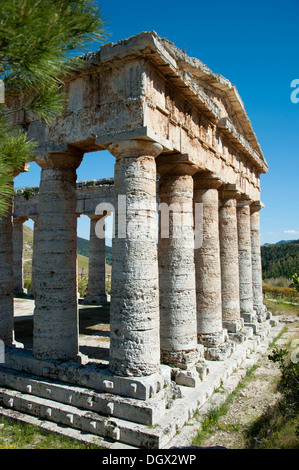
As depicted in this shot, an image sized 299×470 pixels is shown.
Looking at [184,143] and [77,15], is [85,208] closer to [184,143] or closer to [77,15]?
[184,143]

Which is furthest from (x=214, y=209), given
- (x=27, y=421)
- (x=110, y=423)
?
(x=27, y=421)

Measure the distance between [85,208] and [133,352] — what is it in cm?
1381

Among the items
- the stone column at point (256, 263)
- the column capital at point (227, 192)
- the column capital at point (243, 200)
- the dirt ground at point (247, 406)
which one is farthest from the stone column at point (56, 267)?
the stone column at point (256, 263)

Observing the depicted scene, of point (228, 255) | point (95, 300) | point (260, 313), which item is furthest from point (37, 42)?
point (95, 300)

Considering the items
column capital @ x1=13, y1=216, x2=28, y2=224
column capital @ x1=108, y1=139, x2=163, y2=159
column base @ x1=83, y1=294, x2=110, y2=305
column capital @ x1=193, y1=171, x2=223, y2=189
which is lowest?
column base @ x1=83, y1=294, x2=110, y2=305

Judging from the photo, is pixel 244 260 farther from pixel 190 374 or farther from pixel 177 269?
pixel 190 374

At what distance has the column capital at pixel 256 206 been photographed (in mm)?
17625

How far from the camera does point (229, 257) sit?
13.4 m

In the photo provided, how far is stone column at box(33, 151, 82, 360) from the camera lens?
841 centimetres

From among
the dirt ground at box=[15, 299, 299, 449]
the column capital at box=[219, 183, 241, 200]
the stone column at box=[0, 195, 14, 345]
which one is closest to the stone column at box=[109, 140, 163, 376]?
the dirt ground at box=[15, 299, 299, 449]

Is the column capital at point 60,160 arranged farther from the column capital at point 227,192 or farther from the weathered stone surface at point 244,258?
the weathered stone surface at point 244,258

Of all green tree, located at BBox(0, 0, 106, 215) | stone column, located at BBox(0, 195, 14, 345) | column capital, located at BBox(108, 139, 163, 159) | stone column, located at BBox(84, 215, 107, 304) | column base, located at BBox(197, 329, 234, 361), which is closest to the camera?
green tree, located at BBox(0, 0, 106, 215)

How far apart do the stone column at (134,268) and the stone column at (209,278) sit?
3.64 meters

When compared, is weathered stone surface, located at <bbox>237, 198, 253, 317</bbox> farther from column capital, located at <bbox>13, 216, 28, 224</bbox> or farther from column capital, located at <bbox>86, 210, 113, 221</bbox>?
column capital, located at <bbox>13, 216, 28, 224</bbox>
